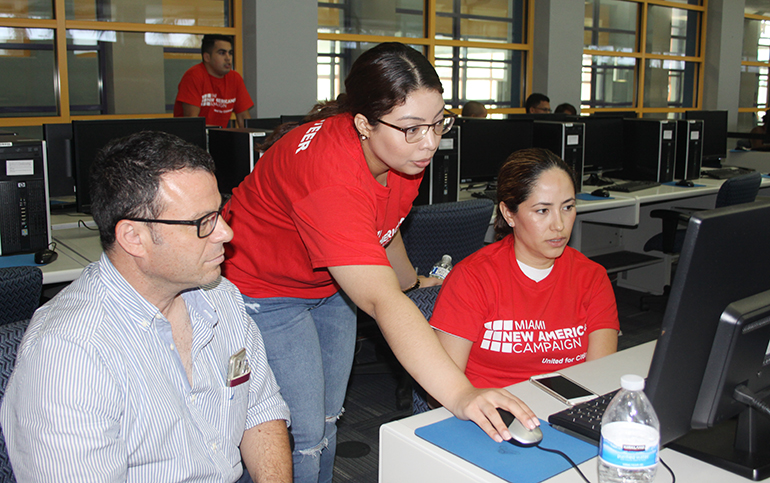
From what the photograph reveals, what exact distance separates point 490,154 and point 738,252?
3011 millimetres

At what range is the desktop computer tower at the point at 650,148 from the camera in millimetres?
4438

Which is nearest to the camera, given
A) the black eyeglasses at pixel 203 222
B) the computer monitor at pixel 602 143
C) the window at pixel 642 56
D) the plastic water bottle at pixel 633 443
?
the plastic water bottle at pixel 633 443

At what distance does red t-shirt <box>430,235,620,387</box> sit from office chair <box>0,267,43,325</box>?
0.94 m

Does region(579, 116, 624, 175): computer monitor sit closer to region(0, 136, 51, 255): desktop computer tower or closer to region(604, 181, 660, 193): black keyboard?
region(604, 181, 660, 193): black keyboard

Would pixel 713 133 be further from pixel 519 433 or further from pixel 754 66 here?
pixel 754 66

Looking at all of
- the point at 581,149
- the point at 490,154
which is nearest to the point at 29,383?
the point at 490,154

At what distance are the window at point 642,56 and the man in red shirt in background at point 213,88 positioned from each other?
454 cm

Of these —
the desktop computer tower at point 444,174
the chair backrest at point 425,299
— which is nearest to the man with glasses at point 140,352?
the chair backrest at point 425,299

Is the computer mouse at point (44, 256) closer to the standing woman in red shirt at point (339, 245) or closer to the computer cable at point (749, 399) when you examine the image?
the standing woman in red shirt at point (339, 245)

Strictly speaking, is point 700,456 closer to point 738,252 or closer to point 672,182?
point 738,252

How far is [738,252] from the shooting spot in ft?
2.91

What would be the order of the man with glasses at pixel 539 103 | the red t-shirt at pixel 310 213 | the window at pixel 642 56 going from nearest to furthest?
the red t-shirt at pixel 310 213 < the man with glasses at pixel 539 103 < the window at pixel 642 56

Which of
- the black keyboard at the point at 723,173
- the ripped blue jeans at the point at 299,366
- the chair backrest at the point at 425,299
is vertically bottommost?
the ripped blue jeans at the point at 299,366

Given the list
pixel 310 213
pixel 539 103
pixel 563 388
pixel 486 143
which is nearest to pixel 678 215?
pixel 486 143
